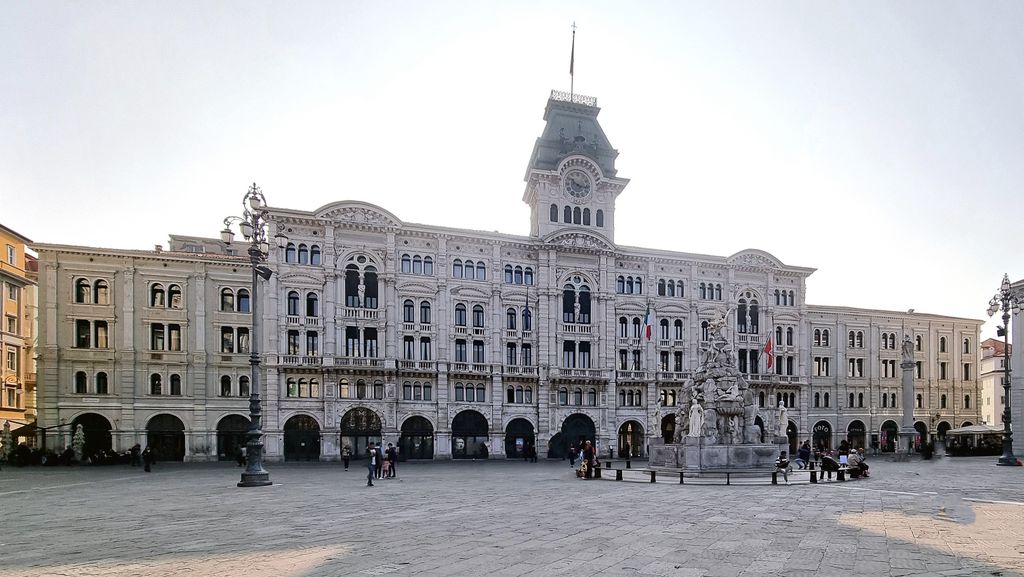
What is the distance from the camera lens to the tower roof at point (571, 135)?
2239 inches

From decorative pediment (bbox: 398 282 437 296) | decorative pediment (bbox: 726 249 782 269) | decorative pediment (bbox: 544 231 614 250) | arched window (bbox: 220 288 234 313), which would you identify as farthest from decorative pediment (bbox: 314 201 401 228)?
decorative pediment (bbox: 726 249 782 269)

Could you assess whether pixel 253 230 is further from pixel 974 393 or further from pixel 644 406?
pixel 974 393

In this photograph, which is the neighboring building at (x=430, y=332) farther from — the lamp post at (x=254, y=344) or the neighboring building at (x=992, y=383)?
the neighboring building at (x=992, y=383)

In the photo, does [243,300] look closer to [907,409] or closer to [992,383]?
[907,409]

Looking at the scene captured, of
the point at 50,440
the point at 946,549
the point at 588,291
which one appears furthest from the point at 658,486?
the point at 50,440

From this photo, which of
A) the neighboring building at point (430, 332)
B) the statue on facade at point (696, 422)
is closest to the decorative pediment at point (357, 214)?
the neighboring building at point (430, 332)

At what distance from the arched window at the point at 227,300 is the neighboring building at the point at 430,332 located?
0.34 ft

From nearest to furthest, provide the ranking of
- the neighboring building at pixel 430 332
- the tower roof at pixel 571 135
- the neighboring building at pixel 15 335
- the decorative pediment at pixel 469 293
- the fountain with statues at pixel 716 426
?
the fountain with statues at pixel 716 426 < the neighboring building at pixel 430 332 < the neighboring building at pixel 15 335 < the decorative pediment at pixel 469 293 < the tower roof at pixel 571 135

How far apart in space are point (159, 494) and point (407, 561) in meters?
16.3

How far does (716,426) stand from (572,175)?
29.5 m

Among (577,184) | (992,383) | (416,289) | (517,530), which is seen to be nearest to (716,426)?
(517,530)

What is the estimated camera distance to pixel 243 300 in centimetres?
4884

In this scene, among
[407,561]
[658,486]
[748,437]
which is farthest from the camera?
[748,437]

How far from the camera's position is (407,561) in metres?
11.4
